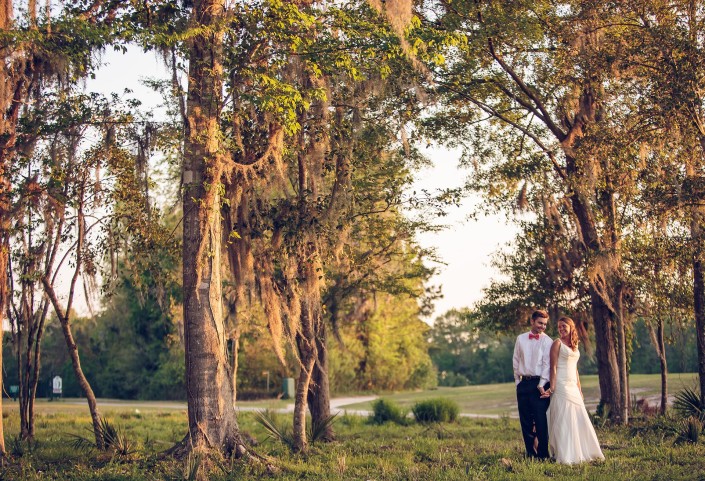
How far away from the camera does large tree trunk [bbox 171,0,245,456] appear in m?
10.5

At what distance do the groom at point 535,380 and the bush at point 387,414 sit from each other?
10.1m

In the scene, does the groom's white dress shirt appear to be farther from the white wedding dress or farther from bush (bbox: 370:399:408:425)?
bush (bbox: 370:399:408:425)

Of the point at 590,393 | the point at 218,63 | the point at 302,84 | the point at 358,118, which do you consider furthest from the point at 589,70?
the point at 590,393

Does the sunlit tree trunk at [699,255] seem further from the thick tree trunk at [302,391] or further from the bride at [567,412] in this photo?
the thick tree trunk at [302,391]

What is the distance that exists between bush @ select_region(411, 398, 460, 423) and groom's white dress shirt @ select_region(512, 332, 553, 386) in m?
10.2

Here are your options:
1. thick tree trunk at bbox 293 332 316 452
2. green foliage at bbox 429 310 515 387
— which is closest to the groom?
thick tree trunk at bbox 293 332 316 452

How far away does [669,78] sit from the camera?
13227 millimetres

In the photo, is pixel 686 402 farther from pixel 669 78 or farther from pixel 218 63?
pixel 218 63

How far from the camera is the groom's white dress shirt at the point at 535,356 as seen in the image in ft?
33.6

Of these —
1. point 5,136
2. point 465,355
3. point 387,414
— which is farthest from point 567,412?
point 465,355

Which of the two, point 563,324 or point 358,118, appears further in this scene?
point 358,118

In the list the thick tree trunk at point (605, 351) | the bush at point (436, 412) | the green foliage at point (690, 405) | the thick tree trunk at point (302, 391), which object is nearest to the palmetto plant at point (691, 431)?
the green foliage at point (690, 405)

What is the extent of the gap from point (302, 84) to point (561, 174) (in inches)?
269


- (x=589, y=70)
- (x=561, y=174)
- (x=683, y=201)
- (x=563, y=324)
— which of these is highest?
(x=589, y=70)
